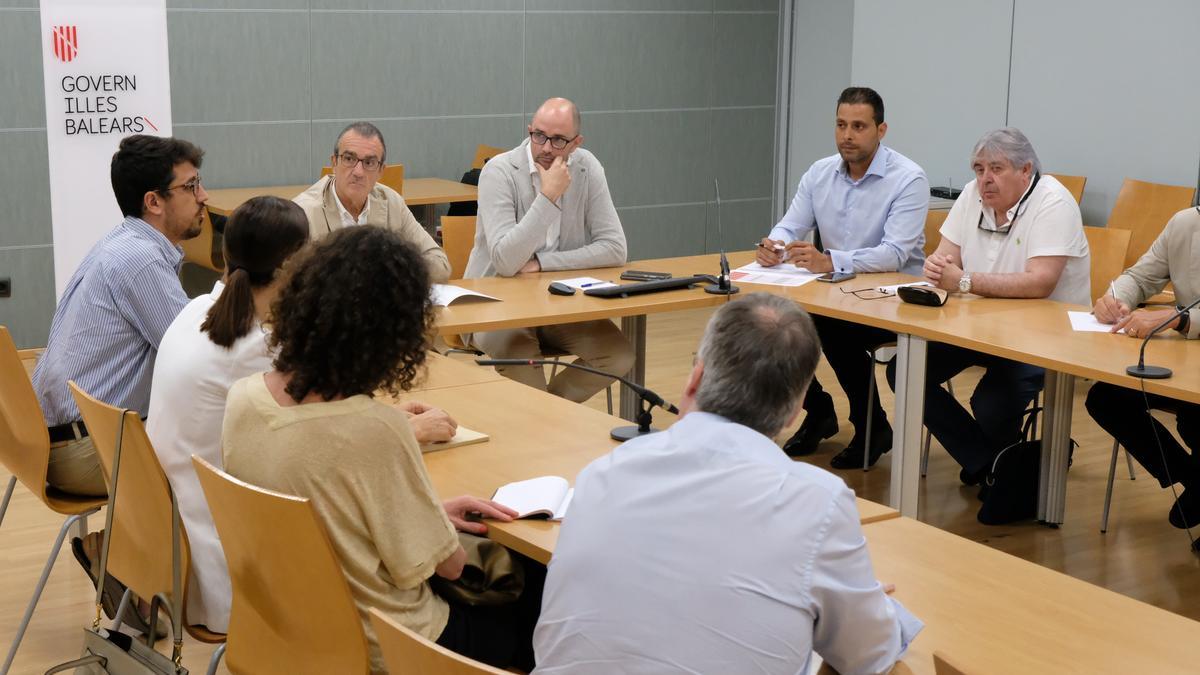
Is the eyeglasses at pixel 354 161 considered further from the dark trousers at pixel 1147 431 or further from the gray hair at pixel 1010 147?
the dark trousers at pixel 1147 431

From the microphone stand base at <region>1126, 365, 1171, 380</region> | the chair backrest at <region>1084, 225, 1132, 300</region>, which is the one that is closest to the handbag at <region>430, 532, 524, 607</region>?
Result: the microphone stand base at <region>1126, 365, 1171, 380</region>

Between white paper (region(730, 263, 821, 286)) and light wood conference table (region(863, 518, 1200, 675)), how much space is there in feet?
7.72

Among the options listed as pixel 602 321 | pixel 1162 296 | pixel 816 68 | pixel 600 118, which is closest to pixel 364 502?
pixel 602 321

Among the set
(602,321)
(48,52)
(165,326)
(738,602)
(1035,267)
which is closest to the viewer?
(738,602)

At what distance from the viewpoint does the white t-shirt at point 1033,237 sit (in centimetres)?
425

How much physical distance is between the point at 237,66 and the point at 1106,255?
445 centimetres

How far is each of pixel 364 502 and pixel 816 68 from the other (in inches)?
270

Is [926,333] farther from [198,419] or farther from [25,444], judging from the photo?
[25,444]

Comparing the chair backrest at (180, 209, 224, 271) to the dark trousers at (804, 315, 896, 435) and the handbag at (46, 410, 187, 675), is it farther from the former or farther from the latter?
the handbag at (46, 410, 187, 675)

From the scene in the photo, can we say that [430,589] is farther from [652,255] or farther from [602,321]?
[652,255]

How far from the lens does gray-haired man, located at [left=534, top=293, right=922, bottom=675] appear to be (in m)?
1.61

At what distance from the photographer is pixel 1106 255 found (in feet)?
15.7

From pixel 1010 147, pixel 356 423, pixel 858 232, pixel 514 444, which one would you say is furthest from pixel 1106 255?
pixel 356 423

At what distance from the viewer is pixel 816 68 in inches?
332
